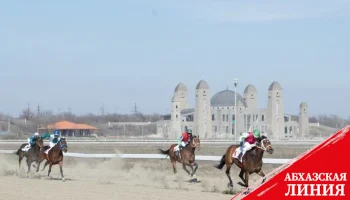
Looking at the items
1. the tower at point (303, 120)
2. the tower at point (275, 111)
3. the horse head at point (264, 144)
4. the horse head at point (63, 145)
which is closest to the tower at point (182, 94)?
the tower at point (275, 111)

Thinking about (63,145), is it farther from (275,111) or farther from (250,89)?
(250,89)

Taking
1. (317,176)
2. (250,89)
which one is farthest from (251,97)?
(317,176)

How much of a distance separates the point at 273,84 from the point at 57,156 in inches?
3828

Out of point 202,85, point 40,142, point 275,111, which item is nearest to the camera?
point 40,142

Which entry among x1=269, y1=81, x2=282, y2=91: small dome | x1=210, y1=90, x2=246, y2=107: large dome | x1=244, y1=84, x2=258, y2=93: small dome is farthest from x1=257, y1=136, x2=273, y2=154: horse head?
x1=244, y1=84, x2=258, y2=93: small dome

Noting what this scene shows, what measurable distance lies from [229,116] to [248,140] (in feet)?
341

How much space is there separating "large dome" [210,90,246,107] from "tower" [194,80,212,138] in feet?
36.5

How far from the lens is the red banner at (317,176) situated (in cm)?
352

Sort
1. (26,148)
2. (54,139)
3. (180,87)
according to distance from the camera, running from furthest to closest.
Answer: (180,87)
(26,148)
(54,139)

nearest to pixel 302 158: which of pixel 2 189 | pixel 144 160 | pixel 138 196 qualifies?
pixel 138 196

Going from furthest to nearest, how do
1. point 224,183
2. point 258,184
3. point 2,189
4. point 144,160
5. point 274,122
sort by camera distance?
1. point 274,122
2. point 144,160
3. point 224,183
4. point 2,189
5. point 258,184

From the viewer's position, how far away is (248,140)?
19.3 meters

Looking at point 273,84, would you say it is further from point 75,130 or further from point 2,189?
point 2,189

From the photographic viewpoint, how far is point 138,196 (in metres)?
17.8
